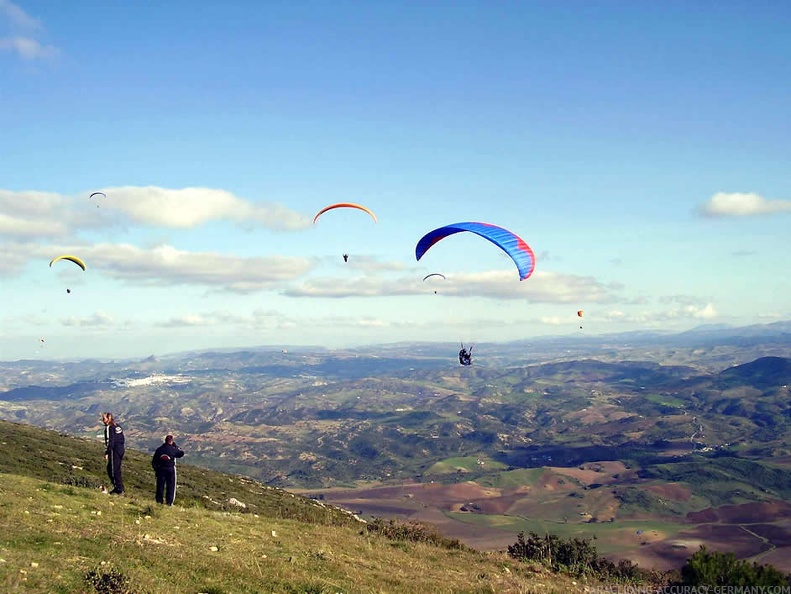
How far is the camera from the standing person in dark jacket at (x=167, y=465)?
2427cm

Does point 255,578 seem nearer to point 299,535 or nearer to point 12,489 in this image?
point 299,535

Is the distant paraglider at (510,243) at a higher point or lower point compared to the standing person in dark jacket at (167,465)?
higher

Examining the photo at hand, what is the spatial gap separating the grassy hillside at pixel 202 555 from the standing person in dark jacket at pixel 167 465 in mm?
1119

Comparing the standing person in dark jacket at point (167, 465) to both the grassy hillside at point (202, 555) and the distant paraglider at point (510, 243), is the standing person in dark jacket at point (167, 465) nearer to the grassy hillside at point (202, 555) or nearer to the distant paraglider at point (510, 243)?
the grassy hillside at point (202, 555)

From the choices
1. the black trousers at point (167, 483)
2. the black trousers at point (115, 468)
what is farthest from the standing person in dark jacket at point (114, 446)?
the black trousers at point (167, 483)

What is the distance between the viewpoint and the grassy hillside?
13.5 m

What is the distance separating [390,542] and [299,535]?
4212 millimetres

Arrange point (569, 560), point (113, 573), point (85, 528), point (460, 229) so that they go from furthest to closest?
point (460, 229) → point (569, 560) → point (85, 528) → point (113, 573)

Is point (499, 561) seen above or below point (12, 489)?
below

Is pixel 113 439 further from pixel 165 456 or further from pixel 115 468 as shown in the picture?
pixel 165 456

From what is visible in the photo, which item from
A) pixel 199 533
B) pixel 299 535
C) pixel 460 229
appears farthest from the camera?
pixel 460 229

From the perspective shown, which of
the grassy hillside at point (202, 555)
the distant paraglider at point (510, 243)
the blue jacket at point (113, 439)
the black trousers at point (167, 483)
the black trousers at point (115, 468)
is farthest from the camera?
the distant paraglider at point (510, 243)

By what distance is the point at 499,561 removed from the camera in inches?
981

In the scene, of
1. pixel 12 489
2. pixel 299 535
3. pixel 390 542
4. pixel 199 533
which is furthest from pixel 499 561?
pixel 12 489
